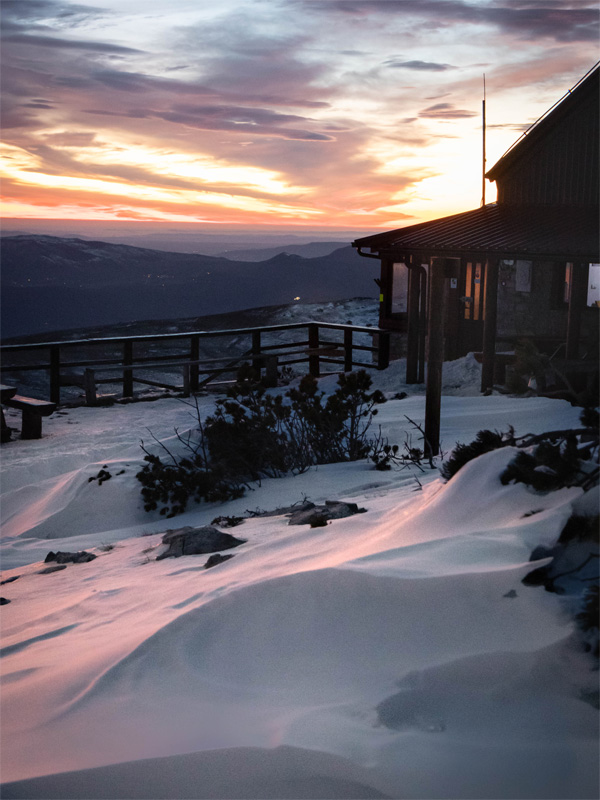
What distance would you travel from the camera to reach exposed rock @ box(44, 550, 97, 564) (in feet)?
17.4

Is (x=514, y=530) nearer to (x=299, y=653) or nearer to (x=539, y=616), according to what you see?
(x=539, y=616)

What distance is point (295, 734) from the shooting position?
85.4 inches

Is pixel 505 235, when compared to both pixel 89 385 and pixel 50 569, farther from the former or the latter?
pixel 50 569

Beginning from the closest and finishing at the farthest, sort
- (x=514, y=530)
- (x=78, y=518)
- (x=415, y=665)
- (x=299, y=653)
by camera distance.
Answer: (x=415, y=665) → (x=299, y=653) → (x=514, y=530) → (x=78, y=518)

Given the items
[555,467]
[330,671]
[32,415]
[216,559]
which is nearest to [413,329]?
[32,415]

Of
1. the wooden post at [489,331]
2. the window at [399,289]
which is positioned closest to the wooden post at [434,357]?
the wooden post at [489,331]

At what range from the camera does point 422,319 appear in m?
15.8

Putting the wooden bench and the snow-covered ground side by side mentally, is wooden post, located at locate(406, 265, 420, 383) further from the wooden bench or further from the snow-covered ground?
the snow-covered ground

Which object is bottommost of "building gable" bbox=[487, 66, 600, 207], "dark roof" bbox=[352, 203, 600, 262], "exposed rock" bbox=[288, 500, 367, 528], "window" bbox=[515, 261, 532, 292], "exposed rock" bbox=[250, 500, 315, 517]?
"exposed rock" bbox=[250, 500, 315, 517]

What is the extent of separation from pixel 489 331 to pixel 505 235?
2.08 metres

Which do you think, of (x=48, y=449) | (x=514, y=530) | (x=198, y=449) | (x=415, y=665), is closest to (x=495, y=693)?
(x=415, y=665)

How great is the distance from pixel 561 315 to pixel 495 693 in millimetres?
14907

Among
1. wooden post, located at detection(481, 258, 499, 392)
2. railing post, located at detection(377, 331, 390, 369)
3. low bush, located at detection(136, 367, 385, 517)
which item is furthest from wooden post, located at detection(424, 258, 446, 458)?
railing post, located at detection(377, 331, 390, 369)

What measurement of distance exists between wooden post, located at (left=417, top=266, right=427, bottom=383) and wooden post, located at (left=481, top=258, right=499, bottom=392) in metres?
1.94
